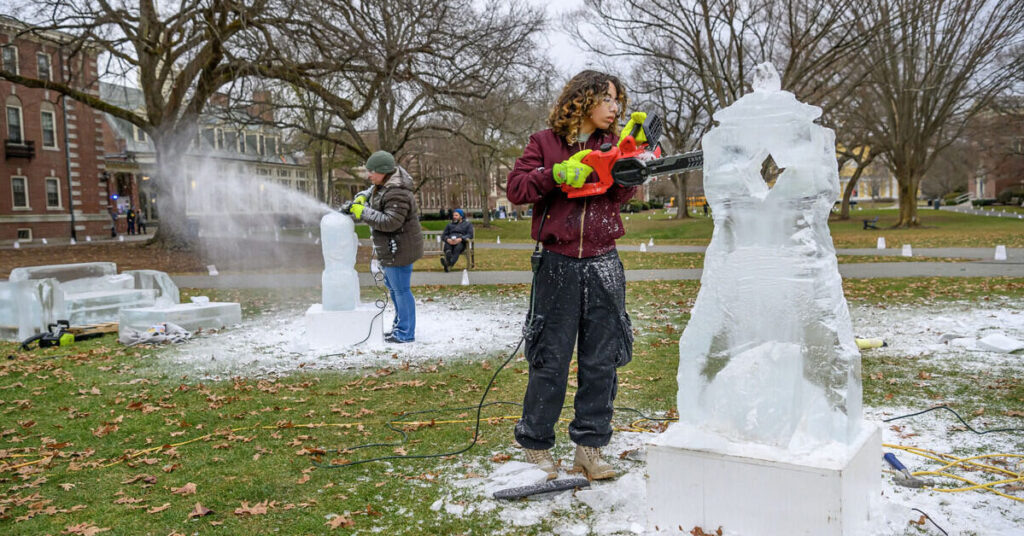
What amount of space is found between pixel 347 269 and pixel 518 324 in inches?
96.1

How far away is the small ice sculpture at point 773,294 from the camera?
3084 mm

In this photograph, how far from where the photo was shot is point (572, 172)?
357cm

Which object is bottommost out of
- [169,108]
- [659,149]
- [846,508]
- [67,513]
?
[67,513]

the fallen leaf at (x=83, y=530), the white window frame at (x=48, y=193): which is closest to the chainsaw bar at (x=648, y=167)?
the fallen leaf at (x=83, y=530)

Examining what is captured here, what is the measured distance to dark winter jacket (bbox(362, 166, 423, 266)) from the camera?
25.8ft

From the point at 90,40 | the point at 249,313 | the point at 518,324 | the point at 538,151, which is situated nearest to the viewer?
the point at 538,151

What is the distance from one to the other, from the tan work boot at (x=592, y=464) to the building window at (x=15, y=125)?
4403cm

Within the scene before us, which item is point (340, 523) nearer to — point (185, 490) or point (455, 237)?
point (185, 490)

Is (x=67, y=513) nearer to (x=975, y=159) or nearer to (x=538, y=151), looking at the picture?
(x=538, y=151)

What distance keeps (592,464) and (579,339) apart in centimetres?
69

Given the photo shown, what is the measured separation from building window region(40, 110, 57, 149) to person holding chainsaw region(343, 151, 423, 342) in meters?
40.2

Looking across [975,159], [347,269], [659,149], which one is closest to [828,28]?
[347,269]

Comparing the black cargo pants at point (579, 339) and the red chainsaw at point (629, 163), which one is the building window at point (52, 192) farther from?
the red chainsaw at point (629, 163)

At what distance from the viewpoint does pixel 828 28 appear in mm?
18094
